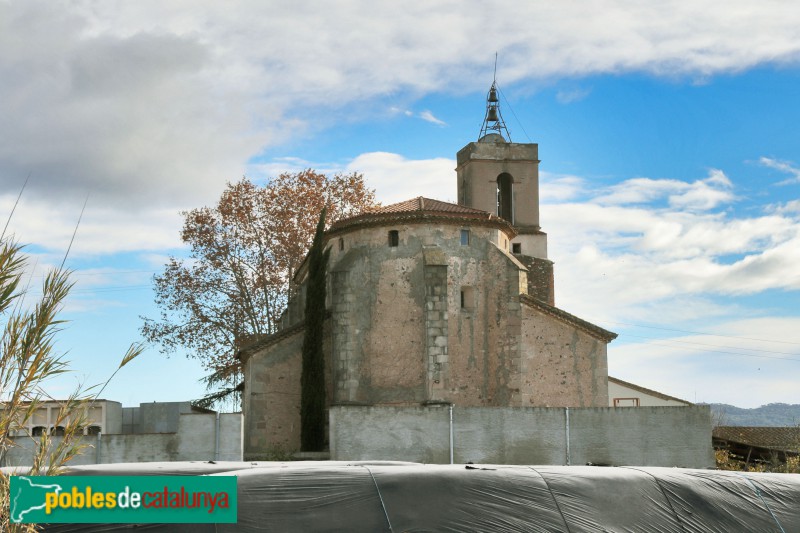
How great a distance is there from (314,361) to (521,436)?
881cm

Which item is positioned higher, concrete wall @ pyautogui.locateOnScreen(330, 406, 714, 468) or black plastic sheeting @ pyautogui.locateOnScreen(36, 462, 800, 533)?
concrete wall @ pyautogui.locateOnScreen(330, 406, 714, 468)

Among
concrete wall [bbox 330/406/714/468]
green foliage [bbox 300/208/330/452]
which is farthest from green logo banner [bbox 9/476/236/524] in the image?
green foliage [bbox 300/208/330/452]

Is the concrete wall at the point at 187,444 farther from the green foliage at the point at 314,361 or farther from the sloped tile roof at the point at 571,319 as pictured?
the sloped tile roof at the point at 571,319

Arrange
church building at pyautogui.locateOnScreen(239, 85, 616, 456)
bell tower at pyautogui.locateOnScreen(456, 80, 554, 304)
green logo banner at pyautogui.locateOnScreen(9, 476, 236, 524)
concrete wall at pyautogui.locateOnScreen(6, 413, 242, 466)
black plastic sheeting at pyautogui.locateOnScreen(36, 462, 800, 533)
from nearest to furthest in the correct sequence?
green logo banner at pyautogui.locateOnScreen(9, 476, 236, 524), black plastic sheeting at pyautogui.locateOnScreen(36, 462, 800, 533), concrete wall at pyautogui.locateOnScreen(6, 413, 242, 466), church building at pyautogui.locateOnScreen(239, 85, 616, 456), bell tower at pyautogui.locateOnScreen(456, 80, 554, 304)

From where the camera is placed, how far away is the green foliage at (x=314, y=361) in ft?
101

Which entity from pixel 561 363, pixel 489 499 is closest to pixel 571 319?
pixel 561 363

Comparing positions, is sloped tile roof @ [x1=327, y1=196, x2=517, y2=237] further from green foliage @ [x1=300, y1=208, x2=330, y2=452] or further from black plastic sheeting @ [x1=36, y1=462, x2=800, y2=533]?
black plastic sheeting @ [x1=36, y1=462, x2=800, y2=533]

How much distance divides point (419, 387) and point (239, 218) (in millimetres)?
13888

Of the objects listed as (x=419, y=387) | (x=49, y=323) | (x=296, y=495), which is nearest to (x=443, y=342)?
(x=419, y=387)

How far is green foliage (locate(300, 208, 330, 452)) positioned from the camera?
3091 cm

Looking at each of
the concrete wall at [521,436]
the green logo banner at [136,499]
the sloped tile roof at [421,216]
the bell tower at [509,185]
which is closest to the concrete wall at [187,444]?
the concrete wall at [521,436]

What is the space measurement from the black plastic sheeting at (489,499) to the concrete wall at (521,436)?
360 inches

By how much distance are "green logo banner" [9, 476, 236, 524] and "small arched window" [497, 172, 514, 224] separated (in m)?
30.6

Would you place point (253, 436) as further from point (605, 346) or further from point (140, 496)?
point (140, 496)
